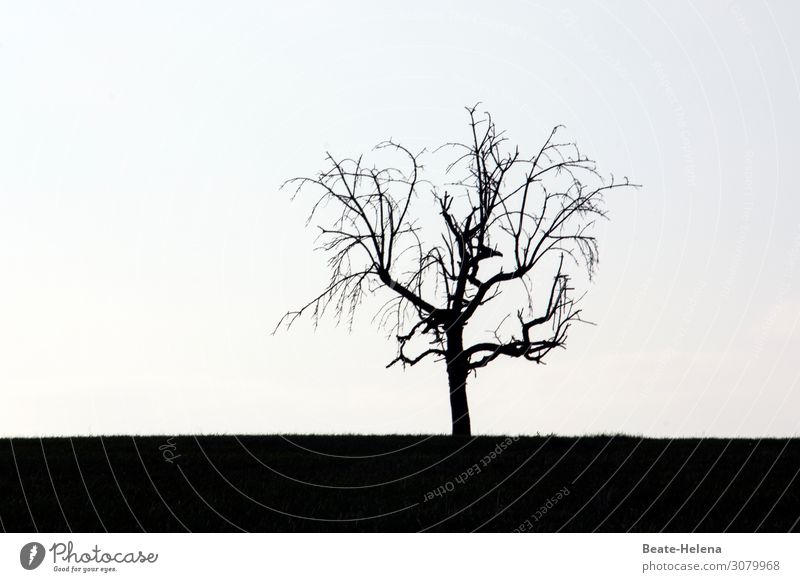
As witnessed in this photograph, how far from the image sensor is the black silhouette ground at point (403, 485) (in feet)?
44.0

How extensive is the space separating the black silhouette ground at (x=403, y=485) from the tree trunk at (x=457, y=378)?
2.09m

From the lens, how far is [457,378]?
2239 centimetres

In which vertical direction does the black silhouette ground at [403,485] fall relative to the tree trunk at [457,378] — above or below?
below

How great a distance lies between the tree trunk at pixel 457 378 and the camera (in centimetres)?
2231

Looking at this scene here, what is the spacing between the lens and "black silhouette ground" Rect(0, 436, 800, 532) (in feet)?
44.0

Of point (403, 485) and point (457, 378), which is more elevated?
point (457, 378)

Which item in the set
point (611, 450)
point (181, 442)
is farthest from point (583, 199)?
point (181, 442)

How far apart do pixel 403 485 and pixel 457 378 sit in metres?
7.17

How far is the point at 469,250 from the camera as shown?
22.8m

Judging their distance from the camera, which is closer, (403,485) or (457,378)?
(403,485)

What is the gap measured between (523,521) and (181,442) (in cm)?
900

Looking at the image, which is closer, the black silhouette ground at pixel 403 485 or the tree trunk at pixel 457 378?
the black silhouette ground at pixel 403 485
